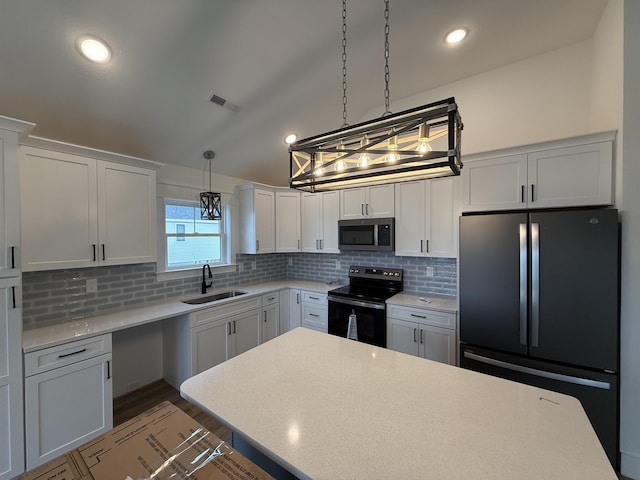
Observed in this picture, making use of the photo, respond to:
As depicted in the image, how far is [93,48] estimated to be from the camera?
1.72 m

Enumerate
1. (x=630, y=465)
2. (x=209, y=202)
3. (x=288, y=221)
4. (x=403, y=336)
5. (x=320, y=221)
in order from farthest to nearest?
(x=288, y=221)
(x=320, y=221)
(x=209, y=202)
(x=403, y=336)
(x=630, y=465)

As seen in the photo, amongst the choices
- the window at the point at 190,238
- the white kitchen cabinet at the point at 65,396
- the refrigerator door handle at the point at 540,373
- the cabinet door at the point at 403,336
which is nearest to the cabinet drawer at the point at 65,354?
the white kitchen cabinet at the point at 65,396

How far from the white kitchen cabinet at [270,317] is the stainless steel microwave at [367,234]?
3.80 ft

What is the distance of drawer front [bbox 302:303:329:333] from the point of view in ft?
11.1

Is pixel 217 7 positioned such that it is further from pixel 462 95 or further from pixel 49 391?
pixel 49 391

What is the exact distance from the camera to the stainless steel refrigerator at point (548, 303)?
5.79 feet

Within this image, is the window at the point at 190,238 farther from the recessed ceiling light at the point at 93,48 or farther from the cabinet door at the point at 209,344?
the recessed ceiling light at the point at 93,48

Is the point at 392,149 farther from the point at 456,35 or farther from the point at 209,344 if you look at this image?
the point at 209,344

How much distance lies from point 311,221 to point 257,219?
30.4 inches

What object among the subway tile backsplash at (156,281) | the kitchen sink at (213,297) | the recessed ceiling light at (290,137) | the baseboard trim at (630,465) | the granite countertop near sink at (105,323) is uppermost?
the recessed ceiling light at (290,137)

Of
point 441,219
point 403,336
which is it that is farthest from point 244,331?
point 441,219

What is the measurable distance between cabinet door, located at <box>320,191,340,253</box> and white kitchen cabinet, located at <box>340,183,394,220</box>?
96mm

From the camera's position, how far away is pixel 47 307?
7.11 feet

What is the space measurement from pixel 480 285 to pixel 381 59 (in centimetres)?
213
